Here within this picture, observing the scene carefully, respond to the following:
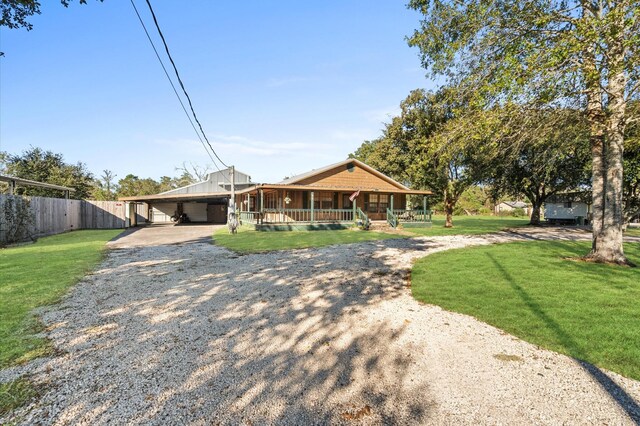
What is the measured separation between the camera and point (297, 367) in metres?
3.26

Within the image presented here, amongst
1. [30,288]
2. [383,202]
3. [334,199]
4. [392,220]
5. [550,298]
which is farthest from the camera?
[383,202]

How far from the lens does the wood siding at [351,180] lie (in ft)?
74.4

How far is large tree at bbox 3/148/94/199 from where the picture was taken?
30766 millimetres

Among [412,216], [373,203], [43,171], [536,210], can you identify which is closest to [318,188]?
[373,203]

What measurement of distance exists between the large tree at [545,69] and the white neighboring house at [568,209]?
2524 centimetres

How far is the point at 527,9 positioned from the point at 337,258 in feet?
30.1

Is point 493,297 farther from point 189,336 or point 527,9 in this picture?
point 527,9

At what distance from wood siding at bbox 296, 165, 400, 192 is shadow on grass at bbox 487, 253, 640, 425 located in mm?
17688

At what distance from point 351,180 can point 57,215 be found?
66.6ft

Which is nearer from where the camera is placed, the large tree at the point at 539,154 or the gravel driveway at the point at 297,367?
the gravel driveway at the point at 297,367

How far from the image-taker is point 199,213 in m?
34.0

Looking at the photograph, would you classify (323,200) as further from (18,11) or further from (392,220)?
(18,11)

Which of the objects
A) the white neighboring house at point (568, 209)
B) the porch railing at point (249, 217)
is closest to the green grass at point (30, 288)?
the porch railing at point (249, 217)

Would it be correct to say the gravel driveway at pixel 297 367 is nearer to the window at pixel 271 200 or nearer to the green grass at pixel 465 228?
the green grass at pixel 465 228
